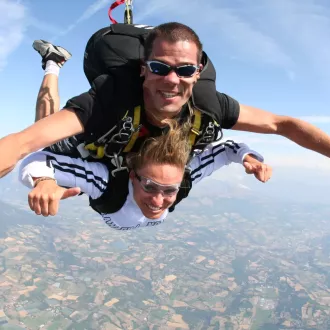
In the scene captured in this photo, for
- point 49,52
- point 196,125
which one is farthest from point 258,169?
point 49,52

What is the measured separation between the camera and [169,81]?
279 cm

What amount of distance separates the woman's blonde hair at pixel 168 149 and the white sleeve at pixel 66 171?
367mm

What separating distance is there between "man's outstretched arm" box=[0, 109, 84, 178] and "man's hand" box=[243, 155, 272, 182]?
1.49m

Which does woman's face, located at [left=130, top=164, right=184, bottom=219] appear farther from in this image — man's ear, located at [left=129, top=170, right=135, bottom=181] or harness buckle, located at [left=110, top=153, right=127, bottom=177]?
harness buckle, located at [left=110, top=153, right=127, bottom=177]

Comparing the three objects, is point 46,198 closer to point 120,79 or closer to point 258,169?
point 120,79

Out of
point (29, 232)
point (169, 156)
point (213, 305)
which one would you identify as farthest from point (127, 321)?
point (29, 232)

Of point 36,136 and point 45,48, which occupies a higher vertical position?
point 45,48

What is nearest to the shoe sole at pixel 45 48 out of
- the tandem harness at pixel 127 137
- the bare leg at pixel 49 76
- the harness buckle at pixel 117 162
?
the bare leg at pixel 49 76

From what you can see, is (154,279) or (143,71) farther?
(154,279)

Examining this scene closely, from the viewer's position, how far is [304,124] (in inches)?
137

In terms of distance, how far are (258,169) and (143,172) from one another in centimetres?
107

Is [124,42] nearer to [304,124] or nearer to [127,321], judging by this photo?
[304,124]

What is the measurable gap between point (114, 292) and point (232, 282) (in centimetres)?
3087

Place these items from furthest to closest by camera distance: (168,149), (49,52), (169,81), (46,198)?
(49,52), (168,149), (169,81), (46,198)
